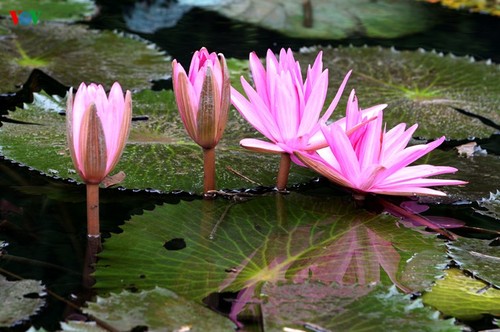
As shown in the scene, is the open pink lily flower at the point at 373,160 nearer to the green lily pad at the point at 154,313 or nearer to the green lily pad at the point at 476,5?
the green lily pad at the point at 154,313

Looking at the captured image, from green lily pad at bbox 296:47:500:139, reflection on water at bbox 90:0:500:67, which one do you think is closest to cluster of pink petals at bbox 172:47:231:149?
green lily pad at bbox 296:47:500:139

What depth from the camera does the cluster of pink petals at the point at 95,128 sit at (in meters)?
1.29

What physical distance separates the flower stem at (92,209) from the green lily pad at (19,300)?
0.18 metres

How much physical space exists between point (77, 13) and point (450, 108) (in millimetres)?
1615

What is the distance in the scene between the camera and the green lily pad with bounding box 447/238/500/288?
1351 mm

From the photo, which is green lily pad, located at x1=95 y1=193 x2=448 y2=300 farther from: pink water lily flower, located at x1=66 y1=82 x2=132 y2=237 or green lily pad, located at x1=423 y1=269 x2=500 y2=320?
pink water lily flower, located at x1=66 y1=82 x2=132 y2=237

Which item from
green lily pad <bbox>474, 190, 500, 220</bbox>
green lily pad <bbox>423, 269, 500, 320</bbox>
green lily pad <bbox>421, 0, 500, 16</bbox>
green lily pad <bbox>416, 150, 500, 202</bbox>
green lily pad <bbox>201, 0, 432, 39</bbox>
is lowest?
green lily pad <bbox>423, 269, 500, 320</bbox>

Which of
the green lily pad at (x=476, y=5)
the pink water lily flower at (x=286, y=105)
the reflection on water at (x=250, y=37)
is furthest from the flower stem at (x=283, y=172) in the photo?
the green lily pad at (x=476, y=5)

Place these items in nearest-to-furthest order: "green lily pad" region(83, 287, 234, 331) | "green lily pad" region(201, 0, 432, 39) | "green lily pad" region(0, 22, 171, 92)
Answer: "green lily pad" region(83, 287, 234, 331) → "green lily pad" region(0, 22, 171, 92) → "green lily pad" region(201, 0, 432, 39)

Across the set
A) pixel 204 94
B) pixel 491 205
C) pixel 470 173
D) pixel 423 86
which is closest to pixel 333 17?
pixel 423 86

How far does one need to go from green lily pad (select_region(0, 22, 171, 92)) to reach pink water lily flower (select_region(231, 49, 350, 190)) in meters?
0.84

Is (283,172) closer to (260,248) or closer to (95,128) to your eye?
(260,248)

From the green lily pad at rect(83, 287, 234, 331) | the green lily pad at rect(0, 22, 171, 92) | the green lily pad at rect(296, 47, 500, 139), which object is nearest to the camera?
the green lily pad at rect(83, 287, 234, 331)

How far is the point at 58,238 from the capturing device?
1.47 meters
